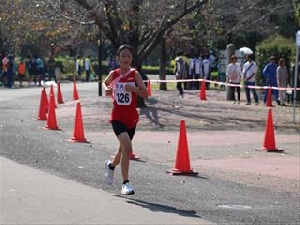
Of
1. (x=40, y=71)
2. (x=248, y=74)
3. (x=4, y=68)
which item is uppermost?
(x=248, y=74)

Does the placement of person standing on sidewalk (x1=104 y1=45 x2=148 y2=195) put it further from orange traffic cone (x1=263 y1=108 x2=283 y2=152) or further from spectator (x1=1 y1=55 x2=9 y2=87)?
spectator (x1=1 y1=55 x2=9 y2=87)

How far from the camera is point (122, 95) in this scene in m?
9.77

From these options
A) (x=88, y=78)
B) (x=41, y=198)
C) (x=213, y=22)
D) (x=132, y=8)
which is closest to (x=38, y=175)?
(x=41, y=198)

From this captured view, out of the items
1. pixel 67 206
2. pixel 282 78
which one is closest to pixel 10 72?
pixel 282 78

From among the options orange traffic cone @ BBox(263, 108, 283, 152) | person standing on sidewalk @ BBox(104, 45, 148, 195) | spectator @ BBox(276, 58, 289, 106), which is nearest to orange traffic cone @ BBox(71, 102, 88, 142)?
orange traffic cone @ BBox(263, 108, 283, 152)

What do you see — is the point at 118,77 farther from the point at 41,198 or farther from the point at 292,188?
the point at 292,188

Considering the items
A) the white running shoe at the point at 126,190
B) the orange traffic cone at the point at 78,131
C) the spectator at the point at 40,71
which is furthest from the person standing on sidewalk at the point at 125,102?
the spectator at the point at 40,71

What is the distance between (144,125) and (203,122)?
2.00m

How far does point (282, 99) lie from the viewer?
28141 millimetres

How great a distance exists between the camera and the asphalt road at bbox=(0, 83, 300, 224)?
9.62 m

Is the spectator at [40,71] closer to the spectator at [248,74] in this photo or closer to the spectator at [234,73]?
the spectator at [234,73]

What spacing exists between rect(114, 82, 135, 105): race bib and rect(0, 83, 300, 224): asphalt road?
1.28 m

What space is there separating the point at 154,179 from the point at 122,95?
2564 mm

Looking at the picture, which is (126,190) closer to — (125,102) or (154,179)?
(125,102)
